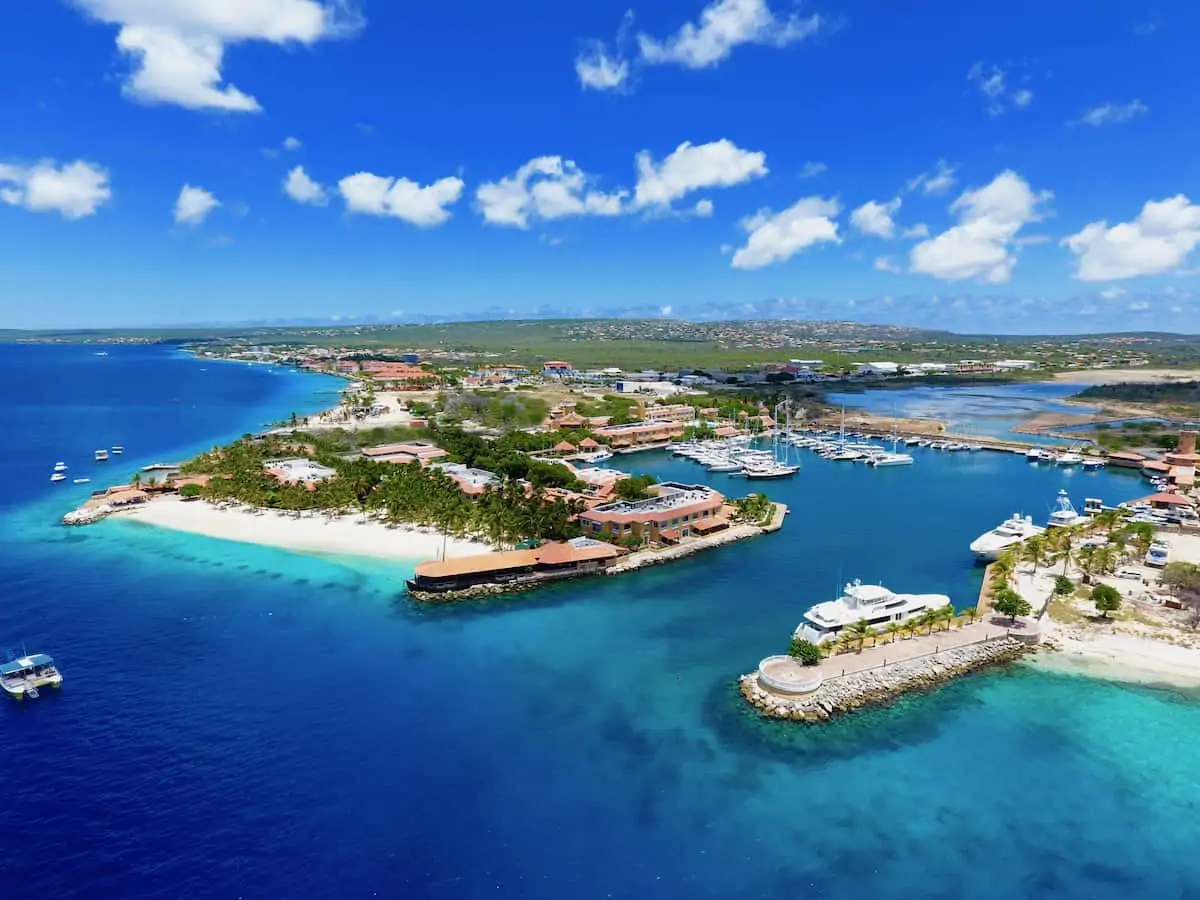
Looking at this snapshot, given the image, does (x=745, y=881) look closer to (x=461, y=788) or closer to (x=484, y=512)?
(x=461, y=788)

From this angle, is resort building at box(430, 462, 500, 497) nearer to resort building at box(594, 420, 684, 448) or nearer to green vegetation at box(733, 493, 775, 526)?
green vegetation at box(733, 493, 775, 526)

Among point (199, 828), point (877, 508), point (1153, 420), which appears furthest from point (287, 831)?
point (1153, 420)

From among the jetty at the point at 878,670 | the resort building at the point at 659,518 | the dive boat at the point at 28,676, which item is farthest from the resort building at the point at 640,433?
the dive boat at the point at 28,676

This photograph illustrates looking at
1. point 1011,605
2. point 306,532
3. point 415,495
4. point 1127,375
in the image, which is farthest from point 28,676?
point 1127,375

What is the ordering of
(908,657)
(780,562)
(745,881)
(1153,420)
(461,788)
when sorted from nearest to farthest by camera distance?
(745,881) < (461,788) < (908,657) < (780,562) < (1153,420)

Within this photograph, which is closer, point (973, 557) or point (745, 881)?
point (745, 881)

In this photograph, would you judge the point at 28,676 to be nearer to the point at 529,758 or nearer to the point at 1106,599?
the point at 529,758
